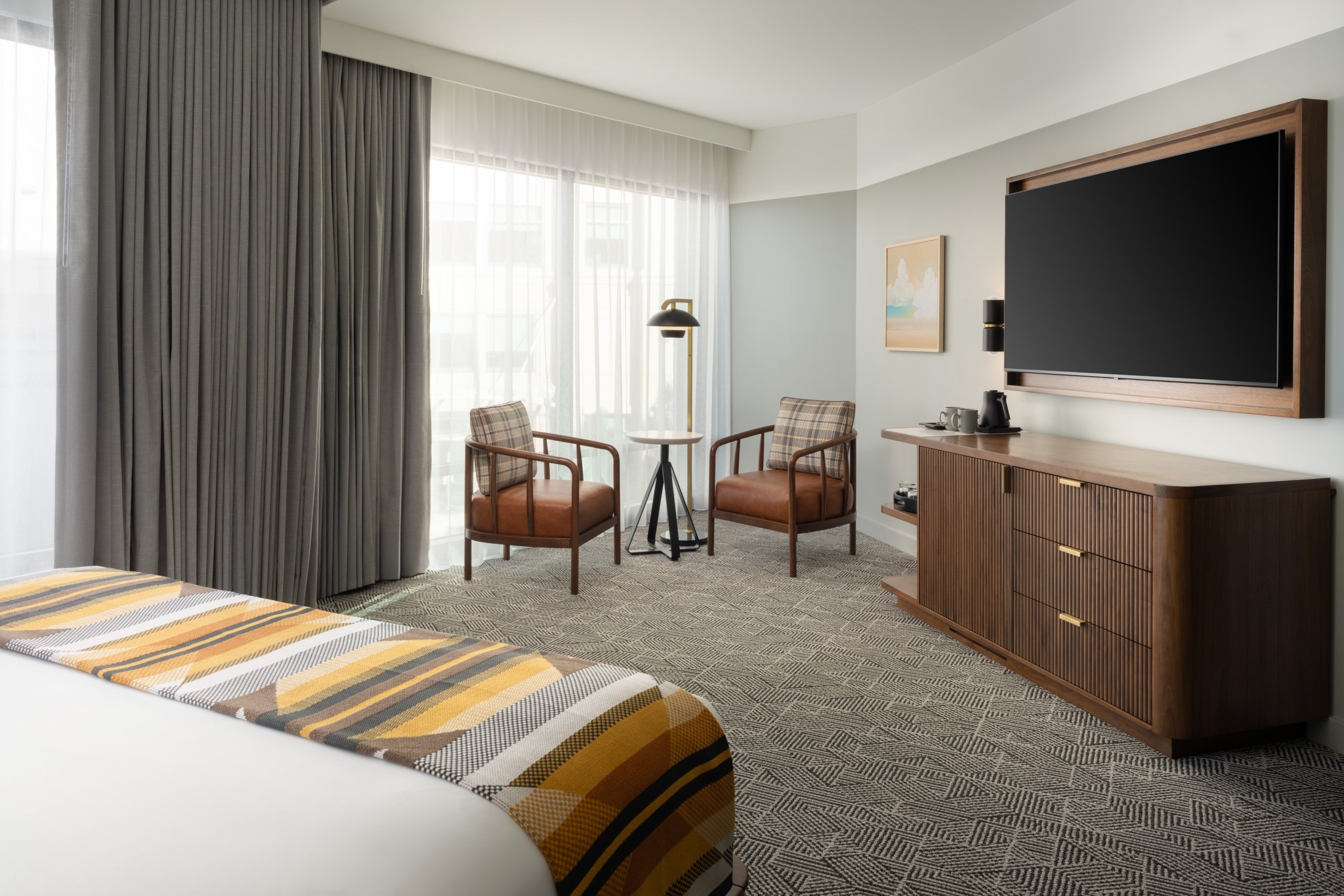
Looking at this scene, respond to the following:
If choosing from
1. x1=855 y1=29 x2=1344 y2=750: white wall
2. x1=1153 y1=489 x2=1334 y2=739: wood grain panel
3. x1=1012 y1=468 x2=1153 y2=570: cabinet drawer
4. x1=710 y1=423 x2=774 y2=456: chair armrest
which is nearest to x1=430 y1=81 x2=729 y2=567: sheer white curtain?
x1=710 y1=423 x2=774 y2=456: chair armrest

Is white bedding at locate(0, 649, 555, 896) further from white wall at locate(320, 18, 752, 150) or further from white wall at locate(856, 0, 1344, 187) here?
white wall at locate(856, 0, 1344, 187)

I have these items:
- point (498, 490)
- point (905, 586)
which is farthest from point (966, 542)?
point (498, 490)

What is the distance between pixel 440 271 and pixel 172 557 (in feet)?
6.49

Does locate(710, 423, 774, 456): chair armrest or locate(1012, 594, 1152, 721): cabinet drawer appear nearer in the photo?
locate(1012, 594, 1152, 721): cabinet drawer

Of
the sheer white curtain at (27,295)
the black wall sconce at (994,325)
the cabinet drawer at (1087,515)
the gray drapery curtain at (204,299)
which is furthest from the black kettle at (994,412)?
the sheer white curtain at (27,295)

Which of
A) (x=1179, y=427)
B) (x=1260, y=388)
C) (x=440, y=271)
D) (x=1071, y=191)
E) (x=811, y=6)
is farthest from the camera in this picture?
(x=440, y=271)

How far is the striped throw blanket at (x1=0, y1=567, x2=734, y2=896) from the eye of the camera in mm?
1110

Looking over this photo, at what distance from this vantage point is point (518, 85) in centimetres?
461

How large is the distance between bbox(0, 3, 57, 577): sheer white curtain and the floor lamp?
9.49ft

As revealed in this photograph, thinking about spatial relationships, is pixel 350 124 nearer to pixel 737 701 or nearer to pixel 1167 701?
pixel 737 701

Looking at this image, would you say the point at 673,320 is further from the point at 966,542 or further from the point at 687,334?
the point at 966,542

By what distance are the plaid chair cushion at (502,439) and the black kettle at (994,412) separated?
6.98 ft

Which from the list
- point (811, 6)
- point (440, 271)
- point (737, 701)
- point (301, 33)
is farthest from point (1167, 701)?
point (301, 33)

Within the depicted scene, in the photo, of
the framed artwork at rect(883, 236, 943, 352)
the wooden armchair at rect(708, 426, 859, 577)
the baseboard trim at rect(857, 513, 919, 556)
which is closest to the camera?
the wooden armchair at rect(708, 426, 859, 577)
